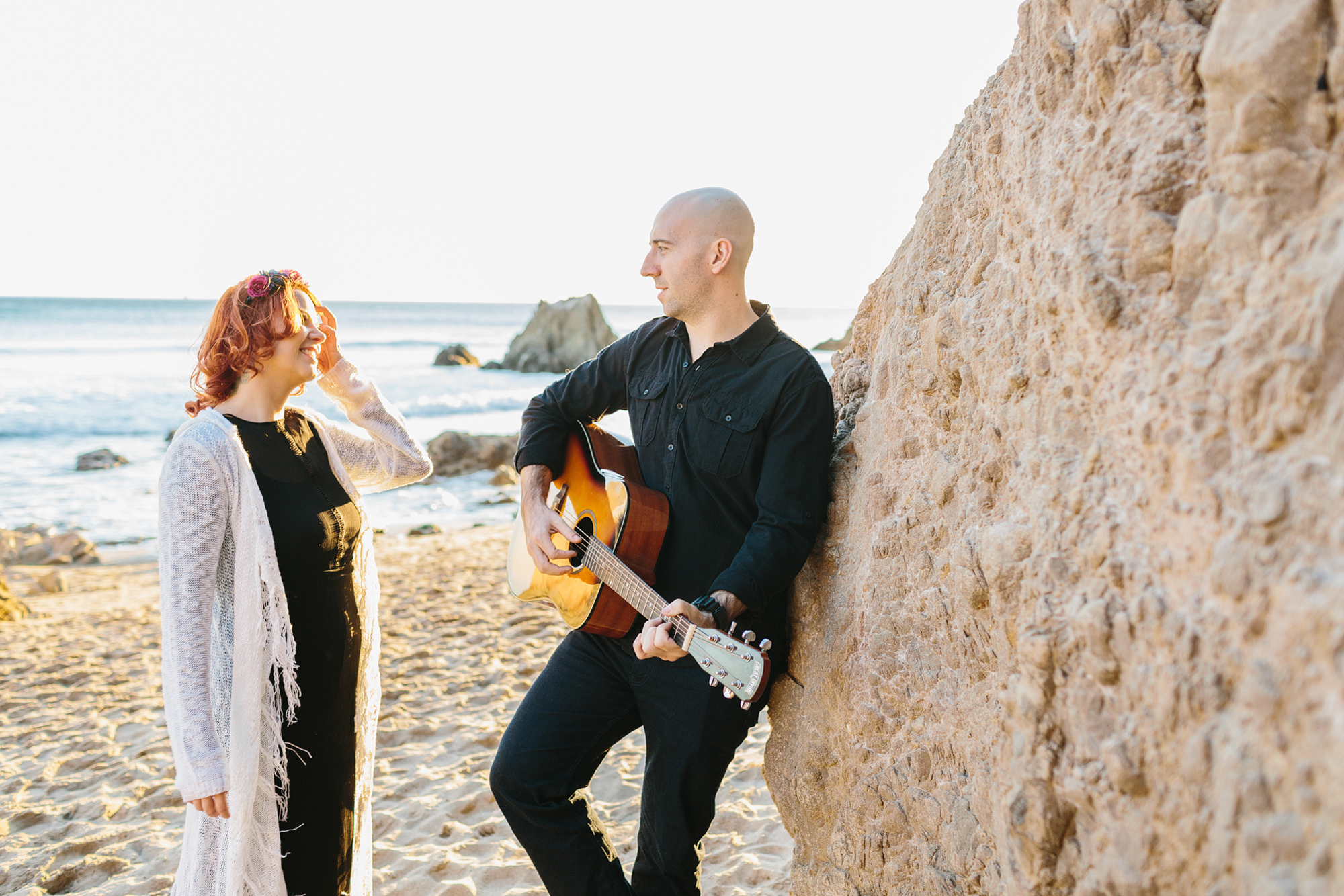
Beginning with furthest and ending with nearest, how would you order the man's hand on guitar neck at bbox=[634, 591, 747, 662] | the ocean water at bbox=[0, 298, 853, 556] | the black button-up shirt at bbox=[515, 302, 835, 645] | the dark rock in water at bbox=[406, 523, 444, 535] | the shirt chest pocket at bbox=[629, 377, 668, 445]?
the ocean water at bbox=[0, 298, 853, 556] → the dark rock in water at bbox=[406, 523, 444, 535] → the shirt chest pocket at bbox=[629, 377, 668, 445] → the black button-up shirt at bbox=[515, 302, 835, 645] → the man's hand on guitar neck at bbox=[634, 591, 747, 662]

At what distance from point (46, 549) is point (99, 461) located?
688cm

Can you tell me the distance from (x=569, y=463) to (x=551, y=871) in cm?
150

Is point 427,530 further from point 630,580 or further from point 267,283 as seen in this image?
point 630,580

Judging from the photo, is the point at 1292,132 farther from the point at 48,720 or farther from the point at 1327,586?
the point at 48,720

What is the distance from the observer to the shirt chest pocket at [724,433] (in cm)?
267

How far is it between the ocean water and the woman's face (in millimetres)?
271

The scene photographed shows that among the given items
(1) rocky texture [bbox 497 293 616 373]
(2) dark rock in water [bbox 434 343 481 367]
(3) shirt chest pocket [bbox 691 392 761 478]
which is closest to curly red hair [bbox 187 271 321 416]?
(3) shirt chest pocket [bbox 691 392 761 478]

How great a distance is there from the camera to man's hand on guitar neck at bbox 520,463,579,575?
3.02m

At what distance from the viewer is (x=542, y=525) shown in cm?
315

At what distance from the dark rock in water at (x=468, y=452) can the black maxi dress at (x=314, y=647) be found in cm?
1328

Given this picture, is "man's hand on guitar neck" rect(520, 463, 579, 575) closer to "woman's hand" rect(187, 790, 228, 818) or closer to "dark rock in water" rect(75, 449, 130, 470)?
"woman's hand" rect(187, 790, 228, 818)

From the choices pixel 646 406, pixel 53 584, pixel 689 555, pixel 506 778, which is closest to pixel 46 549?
pixel 53 584

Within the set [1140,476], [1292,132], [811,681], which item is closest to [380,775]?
[811,681]

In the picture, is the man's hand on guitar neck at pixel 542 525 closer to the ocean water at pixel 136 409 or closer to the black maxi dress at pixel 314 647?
the black maxi dress at pixel 314 647
